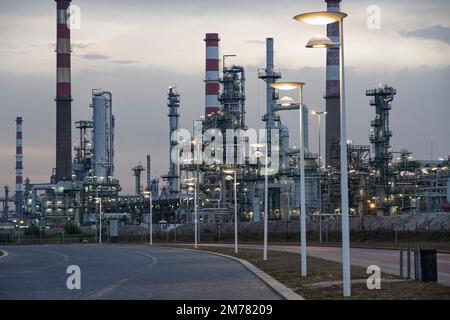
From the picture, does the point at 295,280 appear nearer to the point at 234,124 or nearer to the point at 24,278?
the point at 24,278

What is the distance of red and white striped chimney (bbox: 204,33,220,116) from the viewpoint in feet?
328

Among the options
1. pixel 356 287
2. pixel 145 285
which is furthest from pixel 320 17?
pixel 145 285

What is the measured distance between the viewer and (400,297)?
16328 millimetres

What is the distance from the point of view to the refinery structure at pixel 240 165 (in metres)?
91.1

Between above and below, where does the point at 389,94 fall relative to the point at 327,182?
above

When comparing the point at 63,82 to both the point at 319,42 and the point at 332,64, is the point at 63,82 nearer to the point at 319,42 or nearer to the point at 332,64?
the point at 332,64

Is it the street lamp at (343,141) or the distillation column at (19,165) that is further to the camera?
the distillation column at (19,165)

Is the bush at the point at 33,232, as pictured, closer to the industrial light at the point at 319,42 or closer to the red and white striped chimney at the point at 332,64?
the red and white striped chimney at the point at 332,64

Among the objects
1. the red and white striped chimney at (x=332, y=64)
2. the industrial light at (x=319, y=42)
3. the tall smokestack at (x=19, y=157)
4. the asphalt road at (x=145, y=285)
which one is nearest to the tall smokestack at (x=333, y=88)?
the red and white striped chimney at (x=332, y=64)

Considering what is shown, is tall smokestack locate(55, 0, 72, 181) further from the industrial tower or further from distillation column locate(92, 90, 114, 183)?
the industrial tower

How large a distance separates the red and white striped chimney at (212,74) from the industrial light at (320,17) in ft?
269

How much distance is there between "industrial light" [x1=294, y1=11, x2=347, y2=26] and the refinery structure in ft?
212

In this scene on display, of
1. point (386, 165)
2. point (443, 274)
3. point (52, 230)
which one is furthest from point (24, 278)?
point (52, 230)

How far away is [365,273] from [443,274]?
235 centimetres
